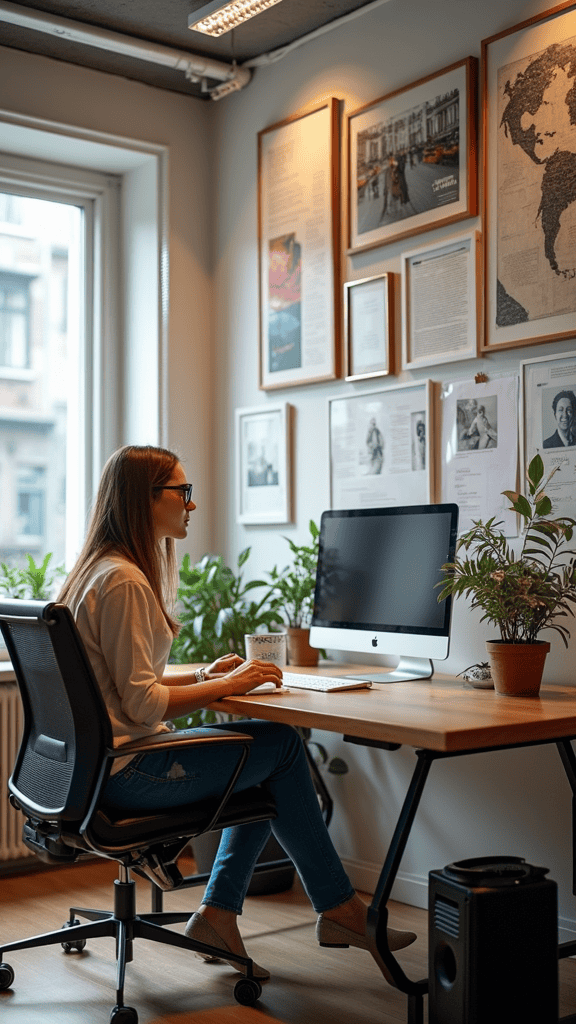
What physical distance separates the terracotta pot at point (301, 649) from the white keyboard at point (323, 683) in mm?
391

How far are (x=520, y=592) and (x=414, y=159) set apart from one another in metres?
1.40

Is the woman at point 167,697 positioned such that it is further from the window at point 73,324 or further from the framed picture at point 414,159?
the window at point 73,324

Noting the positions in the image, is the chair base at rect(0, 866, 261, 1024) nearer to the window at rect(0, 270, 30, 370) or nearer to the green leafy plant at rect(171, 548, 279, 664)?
the green leafy plant at rect(171, 548, 279, 664)

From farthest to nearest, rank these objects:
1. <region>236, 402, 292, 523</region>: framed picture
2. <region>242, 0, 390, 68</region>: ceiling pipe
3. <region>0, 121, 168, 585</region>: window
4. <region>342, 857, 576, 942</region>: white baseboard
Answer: <region>0, 121, 168, 585</region>: window, <region>236, 402, 292, 523</region>: framed picture, <region>242, 0, 390, 68</region>: ceiling pipe, <region>342, 857, 576, 942</region>: white baseboard

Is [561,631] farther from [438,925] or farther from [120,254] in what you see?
[120,254]

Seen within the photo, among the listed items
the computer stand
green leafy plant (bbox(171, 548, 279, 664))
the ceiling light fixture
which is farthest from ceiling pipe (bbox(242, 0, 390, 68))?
the computer stand

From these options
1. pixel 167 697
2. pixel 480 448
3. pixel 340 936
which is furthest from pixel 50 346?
pixel 340 936

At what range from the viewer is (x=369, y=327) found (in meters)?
3.38

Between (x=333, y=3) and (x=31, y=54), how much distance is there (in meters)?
1.03

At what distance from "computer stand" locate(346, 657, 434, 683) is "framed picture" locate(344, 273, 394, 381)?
89 centimetres

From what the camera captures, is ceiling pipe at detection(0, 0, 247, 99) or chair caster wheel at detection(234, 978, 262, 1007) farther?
ceiling pipe at detection(0, 0, 247, 99)

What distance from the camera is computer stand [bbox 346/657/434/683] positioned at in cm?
284

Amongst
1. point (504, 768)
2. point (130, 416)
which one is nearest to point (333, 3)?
point (130, 416)

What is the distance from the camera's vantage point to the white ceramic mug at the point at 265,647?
9.75ft
